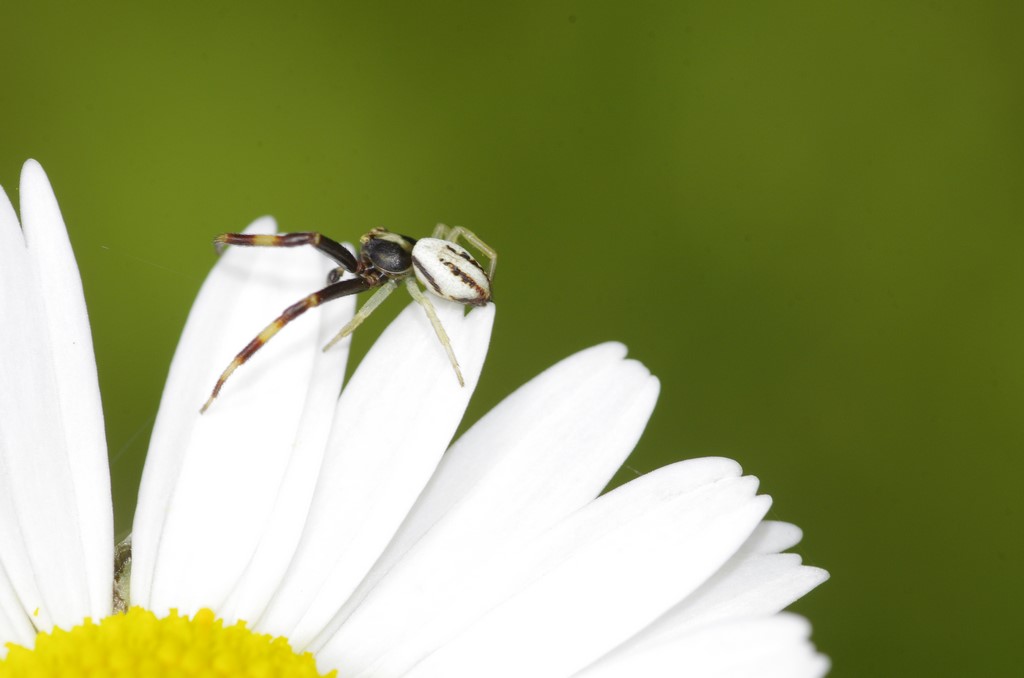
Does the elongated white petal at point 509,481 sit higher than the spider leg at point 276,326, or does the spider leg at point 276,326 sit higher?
the spider leg at point 276,326

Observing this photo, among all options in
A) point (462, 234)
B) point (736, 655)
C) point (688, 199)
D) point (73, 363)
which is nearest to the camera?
point (736, 655)

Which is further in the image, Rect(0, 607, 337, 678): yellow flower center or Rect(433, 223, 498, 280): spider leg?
Rect(433, 223, 498, 280): spider leg

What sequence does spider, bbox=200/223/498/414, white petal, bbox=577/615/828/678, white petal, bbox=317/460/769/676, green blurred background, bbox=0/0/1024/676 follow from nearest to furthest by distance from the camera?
white petal, bbox=577/615/828/678 → white petal, bbox=317/460/769/676 → spider, bbox=200/223/498/414 → green blurred background, bbox=0/0/1024/676

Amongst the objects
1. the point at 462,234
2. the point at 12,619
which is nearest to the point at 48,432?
the point at 12,619

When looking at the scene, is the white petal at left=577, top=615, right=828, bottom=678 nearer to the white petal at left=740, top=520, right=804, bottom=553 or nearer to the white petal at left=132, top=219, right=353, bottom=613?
the white petal at left=740, top=520, right=804, bottom=553

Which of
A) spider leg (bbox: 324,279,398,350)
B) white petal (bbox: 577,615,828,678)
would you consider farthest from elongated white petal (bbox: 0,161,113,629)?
white petal (bbox: 577,615,828,678)

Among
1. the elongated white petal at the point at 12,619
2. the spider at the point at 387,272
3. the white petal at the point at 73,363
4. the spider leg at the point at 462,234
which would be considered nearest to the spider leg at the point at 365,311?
the spider at the point at 387,272

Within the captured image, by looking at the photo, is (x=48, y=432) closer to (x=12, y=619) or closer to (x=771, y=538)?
(x=12, y=619)

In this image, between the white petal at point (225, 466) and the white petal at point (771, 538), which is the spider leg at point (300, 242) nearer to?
the white petal at point (225, 466)
